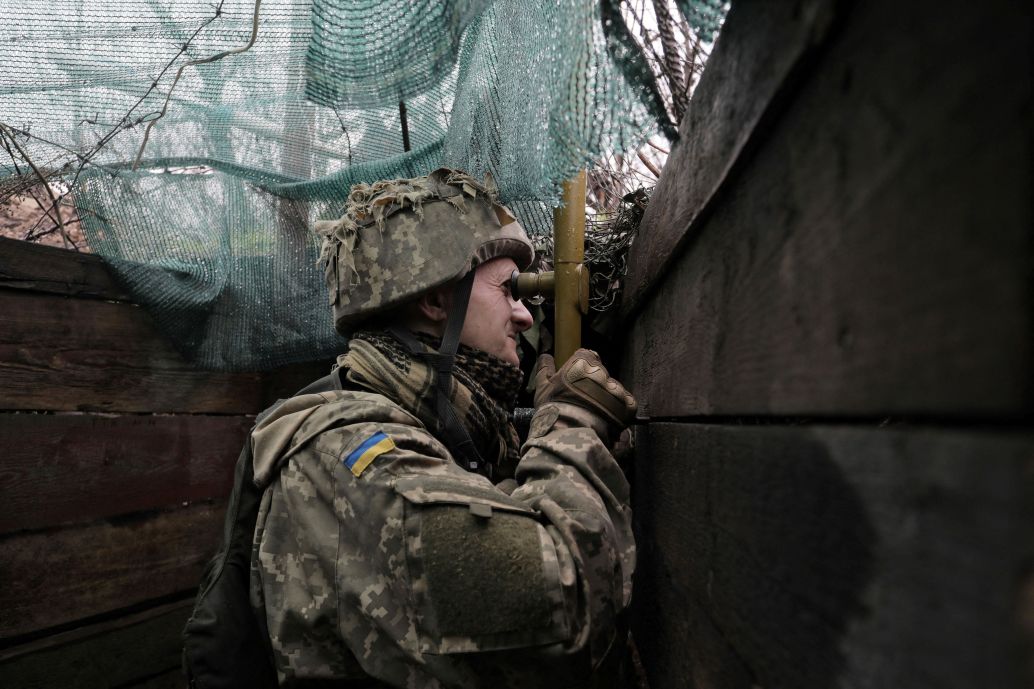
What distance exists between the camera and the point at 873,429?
0.46m

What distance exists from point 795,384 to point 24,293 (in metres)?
2.40

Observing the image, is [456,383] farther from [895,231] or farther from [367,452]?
[895,231]

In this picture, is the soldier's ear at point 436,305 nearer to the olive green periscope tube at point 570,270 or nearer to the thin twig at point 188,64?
the olive green periscope tube at point 570,270

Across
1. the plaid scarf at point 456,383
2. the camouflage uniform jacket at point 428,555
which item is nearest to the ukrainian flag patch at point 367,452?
the camouflage uniform jacket at point 428,555

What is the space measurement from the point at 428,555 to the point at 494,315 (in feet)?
2.94

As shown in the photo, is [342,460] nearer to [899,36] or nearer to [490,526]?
[490,526]

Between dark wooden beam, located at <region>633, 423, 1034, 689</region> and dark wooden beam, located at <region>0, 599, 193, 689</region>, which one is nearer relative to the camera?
dark wooden beam, located at <region>633, 423, 1034, 689</region>

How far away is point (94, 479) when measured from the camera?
213 centimetres

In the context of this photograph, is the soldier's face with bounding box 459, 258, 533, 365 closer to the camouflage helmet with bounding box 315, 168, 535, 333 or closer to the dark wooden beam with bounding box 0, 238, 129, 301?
the camouflage helmet with bounding box 315, 168, 535, 333

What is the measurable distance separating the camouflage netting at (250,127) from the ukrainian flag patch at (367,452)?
668mm

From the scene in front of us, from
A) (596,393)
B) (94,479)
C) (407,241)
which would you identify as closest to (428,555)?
(596,393)

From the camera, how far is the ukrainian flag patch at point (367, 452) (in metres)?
1.34

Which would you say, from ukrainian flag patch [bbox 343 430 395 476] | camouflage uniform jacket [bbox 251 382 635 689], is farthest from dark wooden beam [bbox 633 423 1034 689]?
ukrainian flag patch [bbox 343 430 395 476]

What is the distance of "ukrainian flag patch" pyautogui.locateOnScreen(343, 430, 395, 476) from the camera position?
134 cm
